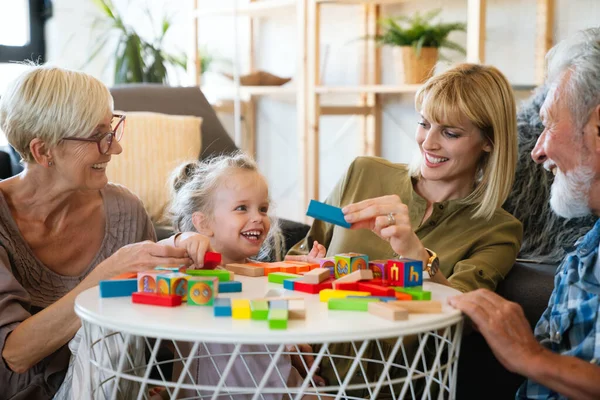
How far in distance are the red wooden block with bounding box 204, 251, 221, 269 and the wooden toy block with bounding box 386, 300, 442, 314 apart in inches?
17.1

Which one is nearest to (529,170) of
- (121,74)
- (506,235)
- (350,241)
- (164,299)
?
(506,235)

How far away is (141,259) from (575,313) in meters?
0.82

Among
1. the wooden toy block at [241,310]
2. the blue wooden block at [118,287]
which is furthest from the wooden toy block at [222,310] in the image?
the blue wooden block at [118,287]

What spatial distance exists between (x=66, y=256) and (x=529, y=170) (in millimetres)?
1236

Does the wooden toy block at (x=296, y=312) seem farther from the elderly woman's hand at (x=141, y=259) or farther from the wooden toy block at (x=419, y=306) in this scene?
the elderly woman's hand at (x=141, y=259)

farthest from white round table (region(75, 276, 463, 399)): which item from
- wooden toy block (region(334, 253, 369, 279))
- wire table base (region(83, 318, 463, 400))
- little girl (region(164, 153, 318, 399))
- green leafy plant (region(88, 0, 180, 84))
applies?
green leafy plant (region(88, 0, 180, 84))

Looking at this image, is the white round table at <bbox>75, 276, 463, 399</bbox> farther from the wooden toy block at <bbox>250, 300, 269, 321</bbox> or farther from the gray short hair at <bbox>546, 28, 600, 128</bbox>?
the gray short hair at <bbox>546, 28, 600, 128</bbox>

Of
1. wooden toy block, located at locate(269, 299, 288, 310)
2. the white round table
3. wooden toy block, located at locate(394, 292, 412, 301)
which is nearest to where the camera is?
the white round table

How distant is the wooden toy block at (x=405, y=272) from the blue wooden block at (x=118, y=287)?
0.46 meters

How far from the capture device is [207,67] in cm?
447

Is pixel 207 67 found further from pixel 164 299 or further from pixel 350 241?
pixel 164 299

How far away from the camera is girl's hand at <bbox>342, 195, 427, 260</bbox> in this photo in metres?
1.50

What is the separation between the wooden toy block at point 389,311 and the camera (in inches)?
46.4

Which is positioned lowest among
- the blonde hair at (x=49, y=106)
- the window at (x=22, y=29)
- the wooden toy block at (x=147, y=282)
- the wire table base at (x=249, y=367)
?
the wire table base at (x=249, y=367)
